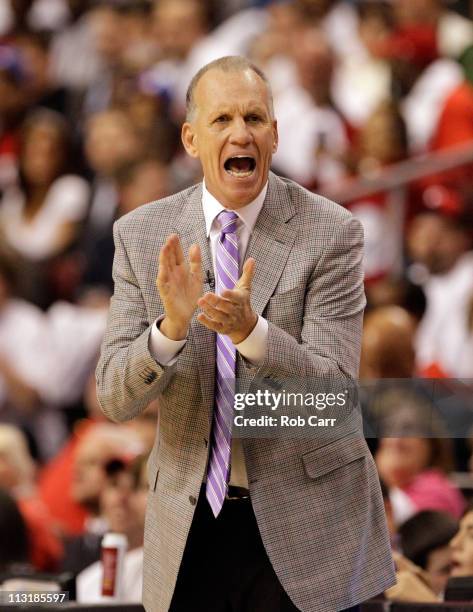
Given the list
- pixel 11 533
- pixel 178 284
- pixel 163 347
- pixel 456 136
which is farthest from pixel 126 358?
pixel 456 136

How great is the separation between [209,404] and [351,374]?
25 centimetres

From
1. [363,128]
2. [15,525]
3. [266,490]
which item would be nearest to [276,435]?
[266,490]

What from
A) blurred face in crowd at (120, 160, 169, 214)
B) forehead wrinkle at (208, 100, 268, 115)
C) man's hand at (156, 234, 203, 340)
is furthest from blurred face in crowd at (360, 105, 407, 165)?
man's hand at (156, 234, 203, 340)

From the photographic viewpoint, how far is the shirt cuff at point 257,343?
7.31 ft

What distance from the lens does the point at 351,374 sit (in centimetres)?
234

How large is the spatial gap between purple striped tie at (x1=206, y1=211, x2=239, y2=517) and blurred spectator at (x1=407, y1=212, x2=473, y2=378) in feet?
10.4

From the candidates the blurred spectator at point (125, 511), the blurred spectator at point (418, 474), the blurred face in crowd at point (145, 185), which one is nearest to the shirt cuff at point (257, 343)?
the blurred spectator at point (125, 511)

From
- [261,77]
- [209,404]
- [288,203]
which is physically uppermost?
[261,77]

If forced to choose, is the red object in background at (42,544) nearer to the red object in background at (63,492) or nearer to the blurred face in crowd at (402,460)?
the red object in background at (63,492)

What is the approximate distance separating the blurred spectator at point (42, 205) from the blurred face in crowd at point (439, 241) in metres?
1.95

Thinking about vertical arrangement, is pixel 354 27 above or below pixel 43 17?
below

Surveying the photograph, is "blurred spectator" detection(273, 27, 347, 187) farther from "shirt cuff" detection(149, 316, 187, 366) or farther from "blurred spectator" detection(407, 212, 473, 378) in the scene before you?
"shirt cuff" detection(149, 316, 187, 366)

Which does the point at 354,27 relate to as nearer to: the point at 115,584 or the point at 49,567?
the point at 49,567

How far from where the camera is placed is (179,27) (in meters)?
7.53
